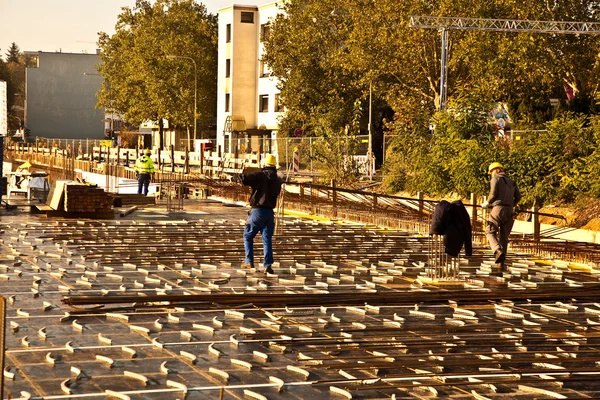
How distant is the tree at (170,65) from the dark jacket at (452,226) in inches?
2113

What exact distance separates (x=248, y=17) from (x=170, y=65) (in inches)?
237

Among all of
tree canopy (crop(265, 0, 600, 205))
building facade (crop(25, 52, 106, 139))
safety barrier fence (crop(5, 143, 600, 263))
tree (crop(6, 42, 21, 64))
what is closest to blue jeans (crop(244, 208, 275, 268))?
safety barrier fence (crop(5, 143, 600, 263))

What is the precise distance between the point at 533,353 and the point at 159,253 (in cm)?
A: 952

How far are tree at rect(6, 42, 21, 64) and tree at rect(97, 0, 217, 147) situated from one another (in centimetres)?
9621

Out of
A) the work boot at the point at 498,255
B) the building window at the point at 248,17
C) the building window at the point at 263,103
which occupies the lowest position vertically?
the work boot at the point at 498,255

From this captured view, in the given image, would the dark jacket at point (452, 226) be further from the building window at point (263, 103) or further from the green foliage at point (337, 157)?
the building window at point (263, 103)

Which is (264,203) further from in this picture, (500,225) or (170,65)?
(170,65)

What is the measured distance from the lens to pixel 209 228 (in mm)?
23594

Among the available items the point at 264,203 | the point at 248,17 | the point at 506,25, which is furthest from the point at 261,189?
the point at 248,17

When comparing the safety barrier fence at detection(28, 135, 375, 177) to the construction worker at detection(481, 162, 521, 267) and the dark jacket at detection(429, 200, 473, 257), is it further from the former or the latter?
the dark jacket at detection(429, 200, 473, 257)

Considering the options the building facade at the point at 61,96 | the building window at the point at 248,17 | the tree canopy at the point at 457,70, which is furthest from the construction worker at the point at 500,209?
the building facade at the point at 61,96

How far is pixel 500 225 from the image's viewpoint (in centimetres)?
1647

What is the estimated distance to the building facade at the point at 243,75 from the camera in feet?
232

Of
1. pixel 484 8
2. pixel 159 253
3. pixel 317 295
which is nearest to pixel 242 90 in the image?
pixel 484 8
